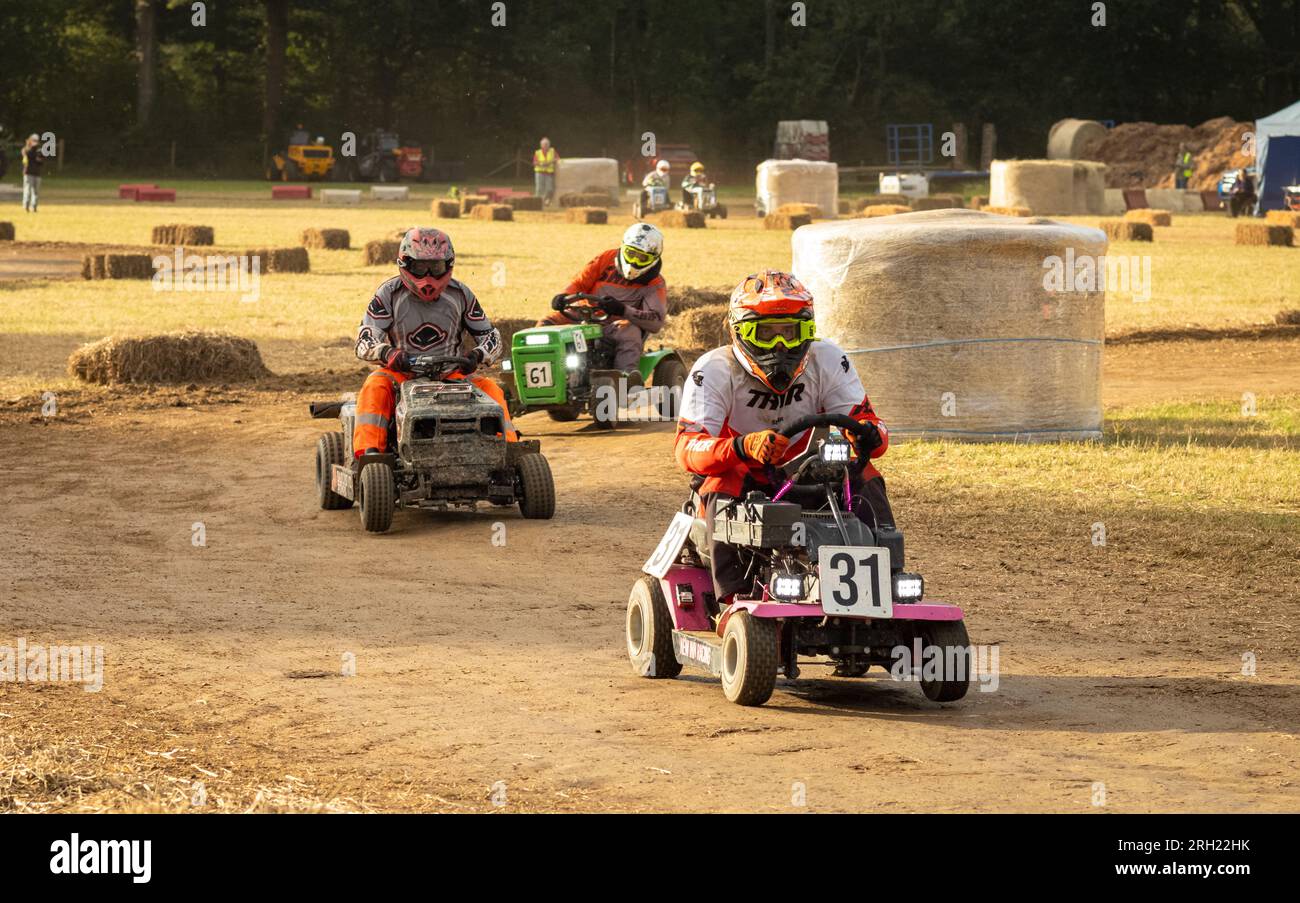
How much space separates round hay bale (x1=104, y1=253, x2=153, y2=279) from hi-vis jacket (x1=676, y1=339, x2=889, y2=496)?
2037cm

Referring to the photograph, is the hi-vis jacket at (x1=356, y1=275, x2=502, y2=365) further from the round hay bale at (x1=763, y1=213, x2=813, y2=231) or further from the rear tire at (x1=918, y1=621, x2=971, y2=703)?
the round hay bale at (x1=763, y1=213, x2=813, y2=231)

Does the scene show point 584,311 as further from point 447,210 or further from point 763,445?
point 447,210

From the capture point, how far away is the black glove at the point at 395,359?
1153 centimetres

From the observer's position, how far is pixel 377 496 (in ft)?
36.0

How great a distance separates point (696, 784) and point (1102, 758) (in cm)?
140

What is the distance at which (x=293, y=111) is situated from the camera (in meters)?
70.4

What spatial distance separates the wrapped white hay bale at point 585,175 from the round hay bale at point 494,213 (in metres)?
7.31

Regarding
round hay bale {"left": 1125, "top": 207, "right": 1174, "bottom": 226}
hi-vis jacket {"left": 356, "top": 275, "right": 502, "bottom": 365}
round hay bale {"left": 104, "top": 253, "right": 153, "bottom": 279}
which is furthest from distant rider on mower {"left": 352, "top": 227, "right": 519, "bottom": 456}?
round hay bale {"left": 1125, "top": 207, "right": 1174, "bottom": 226}

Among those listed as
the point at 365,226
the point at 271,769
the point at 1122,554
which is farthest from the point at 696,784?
the point at 365,226

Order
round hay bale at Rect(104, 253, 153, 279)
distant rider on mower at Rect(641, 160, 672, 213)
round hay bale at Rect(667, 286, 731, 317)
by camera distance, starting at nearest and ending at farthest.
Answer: round hay bale at Rect(667, 286, 731, 317) < round hay bale at Rect(104, 253, 153, 279) < distant rider on mower at Rect(641, 160, 672, 213)

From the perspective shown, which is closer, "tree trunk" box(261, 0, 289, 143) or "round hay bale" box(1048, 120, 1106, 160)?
"round hay bale" box(1048, 120, 1106, 160)

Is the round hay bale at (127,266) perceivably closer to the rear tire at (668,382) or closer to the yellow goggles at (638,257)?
the yellow goggles at (638,257)

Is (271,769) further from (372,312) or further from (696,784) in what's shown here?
(372,312)

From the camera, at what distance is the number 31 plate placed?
6785 millimetres
